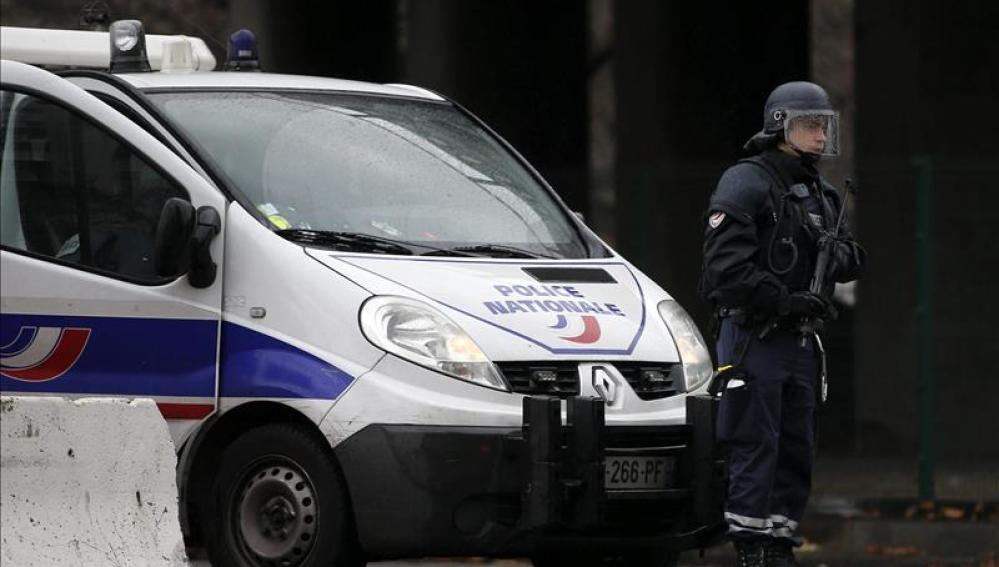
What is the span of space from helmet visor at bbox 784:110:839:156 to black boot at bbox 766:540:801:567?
4.94 feet

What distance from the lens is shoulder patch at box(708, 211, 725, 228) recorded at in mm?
9164

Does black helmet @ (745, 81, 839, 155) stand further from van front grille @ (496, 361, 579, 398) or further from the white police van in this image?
van front grille @ (496, 361, 579, 398)

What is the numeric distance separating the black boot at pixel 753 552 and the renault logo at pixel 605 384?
1123 millimetres

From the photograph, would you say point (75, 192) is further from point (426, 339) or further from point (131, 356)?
point (426, 339)

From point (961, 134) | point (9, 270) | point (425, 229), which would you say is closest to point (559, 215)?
point (425, 229)

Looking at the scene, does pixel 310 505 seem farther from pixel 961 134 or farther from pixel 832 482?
pixel 961 134

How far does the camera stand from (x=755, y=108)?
20297mm

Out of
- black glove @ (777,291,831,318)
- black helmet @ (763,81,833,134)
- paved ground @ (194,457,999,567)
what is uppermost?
black helmet @ (763,81,833,134)

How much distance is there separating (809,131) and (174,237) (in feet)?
8.31

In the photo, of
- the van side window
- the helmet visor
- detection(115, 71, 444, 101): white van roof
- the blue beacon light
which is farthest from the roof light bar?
the helmet visor

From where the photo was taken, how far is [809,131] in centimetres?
932

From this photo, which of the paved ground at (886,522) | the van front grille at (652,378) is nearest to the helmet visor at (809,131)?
the van front grille at (652,378)

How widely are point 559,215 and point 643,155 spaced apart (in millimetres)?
12193

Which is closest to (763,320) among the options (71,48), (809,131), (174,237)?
(809,131)
